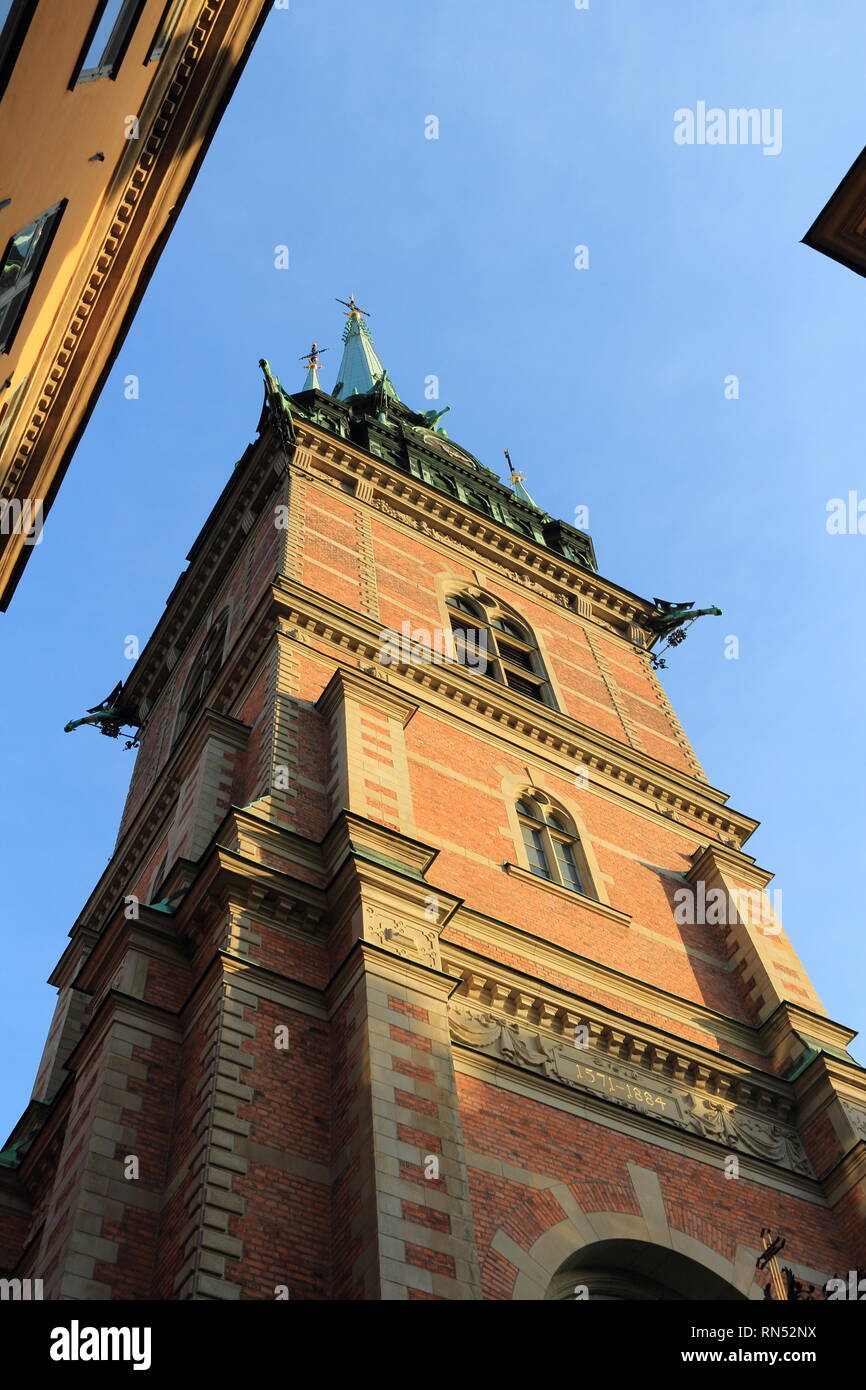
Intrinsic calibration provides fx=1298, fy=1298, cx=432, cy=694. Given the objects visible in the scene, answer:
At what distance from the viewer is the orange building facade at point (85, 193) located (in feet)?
34.5

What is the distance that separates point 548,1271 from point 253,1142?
3.21 m

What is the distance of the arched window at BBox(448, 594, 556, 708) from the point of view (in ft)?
85.4

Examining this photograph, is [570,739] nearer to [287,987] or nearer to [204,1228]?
[287,987]

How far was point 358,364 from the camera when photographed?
5703 centimetres

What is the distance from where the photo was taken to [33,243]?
36.3 feet

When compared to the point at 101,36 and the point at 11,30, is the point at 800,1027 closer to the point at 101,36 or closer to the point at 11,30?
the point at 101,36

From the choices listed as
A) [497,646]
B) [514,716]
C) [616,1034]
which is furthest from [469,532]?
[616,1034]

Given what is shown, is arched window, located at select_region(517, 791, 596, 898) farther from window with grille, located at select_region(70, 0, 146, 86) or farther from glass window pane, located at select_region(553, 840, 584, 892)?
window with grille, located at select_region(70, 0, 146, 86)

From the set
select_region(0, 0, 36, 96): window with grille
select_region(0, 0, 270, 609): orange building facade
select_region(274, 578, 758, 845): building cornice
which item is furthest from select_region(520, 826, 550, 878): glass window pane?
select_region(0, 0, 36, 96): window with grille

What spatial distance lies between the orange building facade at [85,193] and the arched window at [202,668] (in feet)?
40.6

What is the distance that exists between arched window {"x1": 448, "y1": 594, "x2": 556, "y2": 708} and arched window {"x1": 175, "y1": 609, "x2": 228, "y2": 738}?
4955mm

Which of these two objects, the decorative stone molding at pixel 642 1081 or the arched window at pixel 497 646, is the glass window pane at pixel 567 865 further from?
the arched window at pixel 497 646

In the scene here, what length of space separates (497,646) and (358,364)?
108 feet

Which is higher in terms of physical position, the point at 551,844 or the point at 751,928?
the point at 551,844
